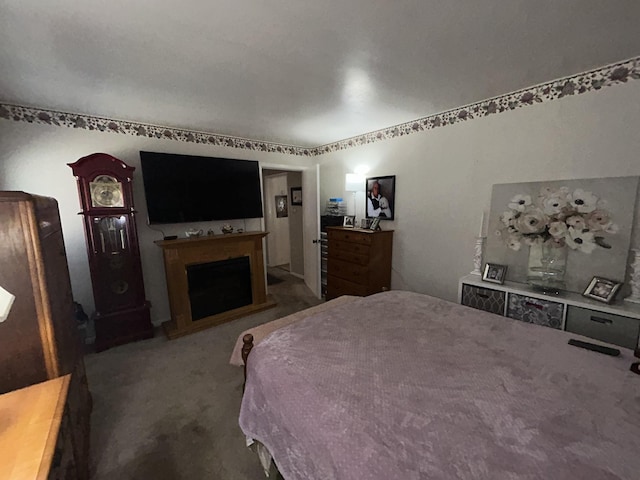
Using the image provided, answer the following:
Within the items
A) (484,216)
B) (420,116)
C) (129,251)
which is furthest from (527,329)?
(129,251)

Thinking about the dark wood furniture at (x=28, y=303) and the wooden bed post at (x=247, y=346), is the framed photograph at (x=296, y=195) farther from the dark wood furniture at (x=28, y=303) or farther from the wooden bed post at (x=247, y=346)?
the dark wood furniture at (x=28, y=303)

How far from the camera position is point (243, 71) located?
5.69 feet

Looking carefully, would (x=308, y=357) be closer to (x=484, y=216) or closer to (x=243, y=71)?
(x=243, y=71)

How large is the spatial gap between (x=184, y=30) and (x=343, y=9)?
0.79 metres

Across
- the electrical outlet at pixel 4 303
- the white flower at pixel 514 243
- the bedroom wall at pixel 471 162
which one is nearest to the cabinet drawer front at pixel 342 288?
the bedroom wall at pixel 471 162

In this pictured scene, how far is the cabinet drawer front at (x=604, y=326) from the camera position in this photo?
1.72 metres

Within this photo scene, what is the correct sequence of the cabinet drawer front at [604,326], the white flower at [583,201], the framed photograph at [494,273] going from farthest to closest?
the framed photograph at [494,273]
the white flower at [583,201]
the cabinet drawer front at [604,326]

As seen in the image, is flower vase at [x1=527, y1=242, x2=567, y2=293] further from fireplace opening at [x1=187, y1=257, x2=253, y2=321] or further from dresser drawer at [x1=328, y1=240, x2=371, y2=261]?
fireplace opening at [x1=187, y1=257, x2=253, y2=321]

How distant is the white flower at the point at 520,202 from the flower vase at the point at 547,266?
1.13ft

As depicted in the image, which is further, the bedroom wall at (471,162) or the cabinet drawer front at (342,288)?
the cabinet drawer front at (342,288)

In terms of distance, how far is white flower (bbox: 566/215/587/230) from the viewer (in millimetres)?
2027

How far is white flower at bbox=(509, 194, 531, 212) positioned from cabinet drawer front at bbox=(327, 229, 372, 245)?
1.35 meters

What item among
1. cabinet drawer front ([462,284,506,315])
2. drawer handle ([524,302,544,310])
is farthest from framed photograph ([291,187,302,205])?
drawer handle ([524,302,544,310])

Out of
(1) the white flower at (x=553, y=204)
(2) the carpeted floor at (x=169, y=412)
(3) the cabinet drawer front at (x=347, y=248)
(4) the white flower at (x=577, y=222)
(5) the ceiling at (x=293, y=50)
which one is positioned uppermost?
(5) the ceiling at (x=293, y=50)
